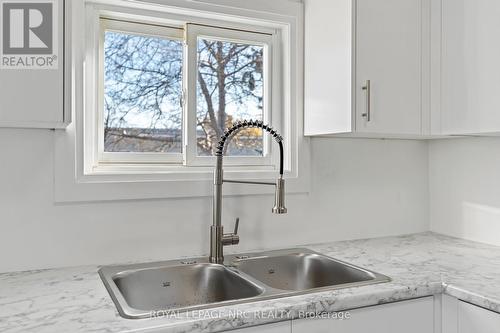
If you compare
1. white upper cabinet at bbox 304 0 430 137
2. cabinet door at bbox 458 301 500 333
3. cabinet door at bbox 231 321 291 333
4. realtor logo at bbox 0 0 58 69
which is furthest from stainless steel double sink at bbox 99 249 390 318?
realtor logo at bbox 0 0 58 69

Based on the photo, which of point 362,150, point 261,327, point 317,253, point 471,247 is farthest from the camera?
point 362,150

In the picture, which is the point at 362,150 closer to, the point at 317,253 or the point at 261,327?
the point at 317,253

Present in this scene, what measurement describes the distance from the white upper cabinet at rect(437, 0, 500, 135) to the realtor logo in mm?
1436

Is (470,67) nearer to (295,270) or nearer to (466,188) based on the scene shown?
(466,188)

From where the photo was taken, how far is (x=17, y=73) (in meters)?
1.11

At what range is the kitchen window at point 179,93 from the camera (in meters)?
1.62

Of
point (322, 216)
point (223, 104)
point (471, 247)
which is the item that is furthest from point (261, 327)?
point (471, 247)

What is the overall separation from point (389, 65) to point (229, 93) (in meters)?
0.67

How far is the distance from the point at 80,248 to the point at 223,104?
0.81 m

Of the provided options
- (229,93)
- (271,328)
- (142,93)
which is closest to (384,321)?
(271,328)

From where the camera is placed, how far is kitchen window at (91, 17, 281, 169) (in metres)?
1.62

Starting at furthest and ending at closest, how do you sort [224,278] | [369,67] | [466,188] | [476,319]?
[466,188] < [369,67] < [224,278] < [476,319]

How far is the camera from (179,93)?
1.72 m

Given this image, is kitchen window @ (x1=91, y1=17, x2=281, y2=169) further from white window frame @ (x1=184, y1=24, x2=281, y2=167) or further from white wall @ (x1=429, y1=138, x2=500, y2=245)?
white wall @ (x1=429, y1=138, x2=500, y2=245)
